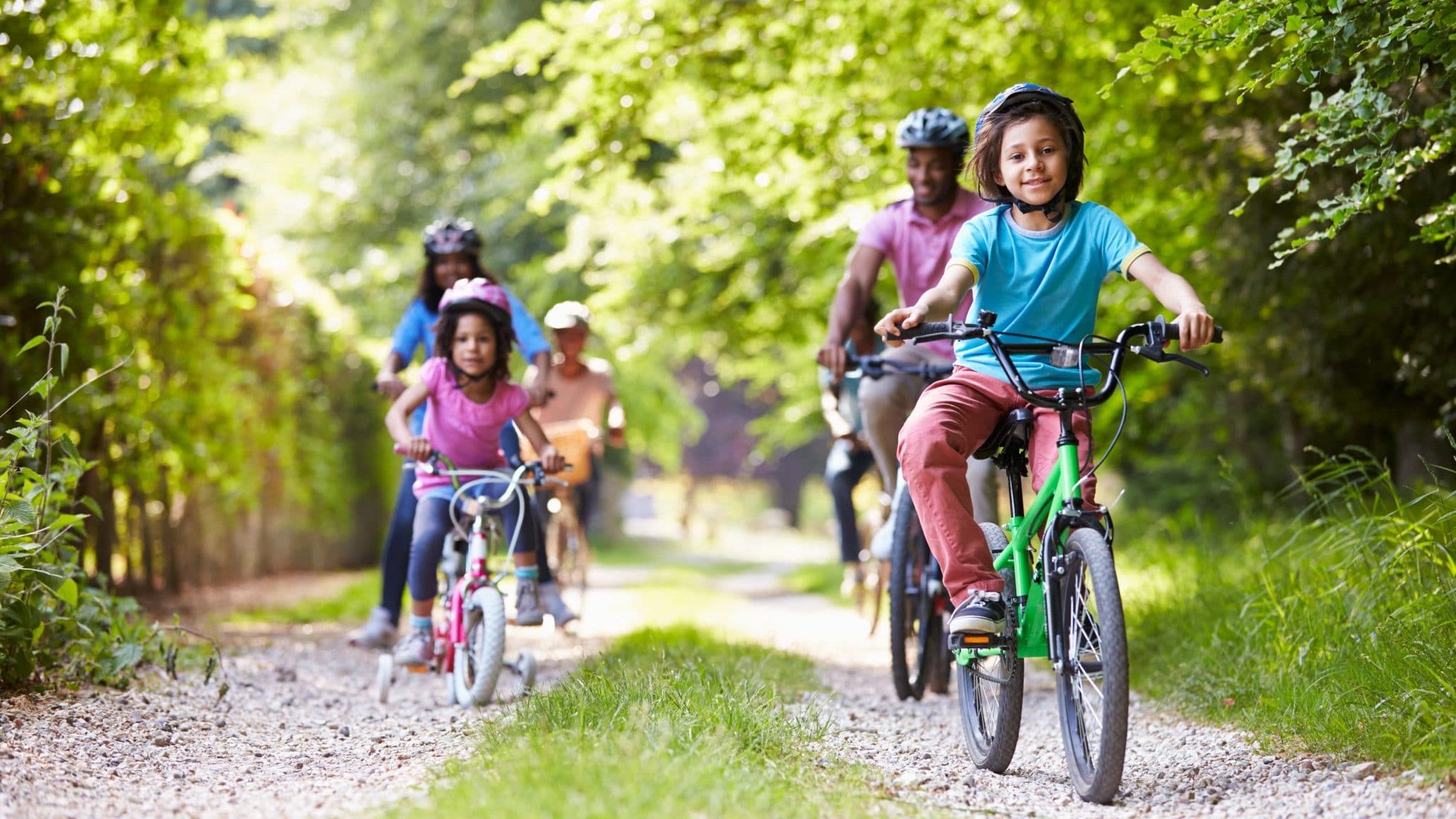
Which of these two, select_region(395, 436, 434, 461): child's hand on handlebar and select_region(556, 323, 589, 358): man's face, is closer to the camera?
select_region(395, 436, 434, 461): child's hand on handlebar

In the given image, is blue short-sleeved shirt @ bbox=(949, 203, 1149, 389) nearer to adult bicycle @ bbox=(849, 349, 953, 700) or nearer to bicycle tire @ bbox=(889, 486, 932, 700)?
adult bicycle @ bbox=(849, 349, 953, 700)

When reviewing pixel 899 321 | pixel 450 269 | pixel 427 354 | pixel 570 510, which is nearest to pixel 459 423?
pixel 427 354

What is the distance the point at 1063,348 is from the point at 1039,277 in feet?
1.22

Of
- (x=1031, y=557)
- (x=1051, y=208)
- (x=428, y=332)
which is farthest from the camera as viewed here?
(x=428, y=332)

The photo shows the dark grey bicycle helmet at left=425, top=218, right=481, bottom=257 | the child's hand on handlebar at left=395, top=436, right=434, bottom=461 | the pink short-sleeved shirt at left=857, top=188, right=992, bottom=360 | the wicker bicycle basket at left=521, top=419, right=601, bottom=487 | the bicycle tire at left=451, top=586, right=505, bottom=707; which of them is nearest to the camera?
the bicycle tire at left=451, top=586, right=505, bottom=707

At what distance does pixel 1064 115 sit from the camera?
13.8ft

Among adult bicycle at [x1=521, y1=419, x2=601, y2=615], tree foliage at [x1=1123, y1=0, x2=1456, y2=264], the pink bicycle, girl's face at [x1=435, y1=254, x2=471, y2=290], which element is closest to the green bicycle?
tree foliage at [x1=1123, y1=0, x2=1456, y2=264]

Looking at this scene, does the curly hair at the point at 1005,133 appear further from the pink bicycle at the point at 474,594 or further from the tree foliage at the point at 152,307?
the tree foliage at the point at 152,307

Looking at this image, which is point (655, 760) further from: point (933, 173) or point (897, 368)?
point (933, 173)

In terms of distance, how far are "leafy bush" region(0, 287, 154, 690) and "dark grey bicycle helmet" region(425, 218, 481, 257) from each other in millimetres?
2122

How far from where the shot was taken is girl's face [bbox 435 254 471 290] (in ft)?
23.3

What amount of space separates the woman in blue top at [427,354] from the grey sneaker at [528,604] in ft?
1.58

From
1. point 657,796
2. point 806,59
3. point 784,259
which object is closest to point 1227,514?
point 784,259

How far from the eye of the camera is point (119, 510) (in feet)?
33.8
